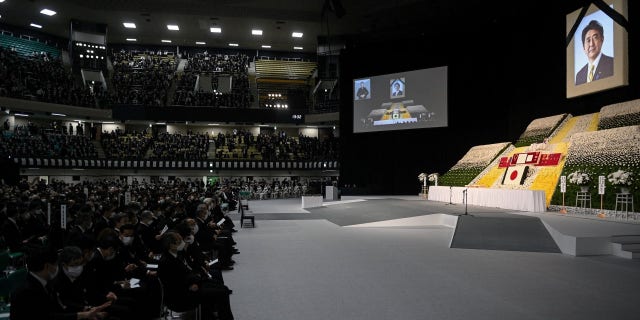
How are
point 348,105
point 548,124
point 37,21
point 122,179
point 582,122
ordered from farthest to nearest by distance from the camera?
point 122,179
point 37,21
point 348,105
point 548,124
point 582,122

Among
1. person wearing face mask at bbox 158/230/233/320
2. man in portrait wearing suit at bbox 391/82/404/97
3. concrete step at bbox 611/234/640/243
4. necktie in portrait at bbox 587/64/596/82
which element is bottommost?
concrete step at bbox 611/234/640/243

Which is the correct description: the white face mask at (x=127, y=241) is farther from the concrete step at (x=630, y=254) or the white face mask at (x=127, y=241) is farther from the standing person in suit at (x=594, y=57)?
the standing person in suit at (x=594, y=57)

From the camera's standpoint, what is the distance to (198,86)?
129 feet

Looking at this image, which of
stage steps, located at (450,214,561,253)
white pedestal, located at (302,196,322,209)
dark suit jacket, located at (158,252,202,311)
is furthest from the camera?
white pedestal, located at (302,196,322,209)

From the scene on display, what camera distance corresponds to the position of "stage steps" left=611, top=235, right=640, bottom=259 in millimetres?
9312

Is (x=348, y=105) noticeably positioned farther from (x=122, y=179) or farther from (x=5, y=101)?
(x=5, y=101)

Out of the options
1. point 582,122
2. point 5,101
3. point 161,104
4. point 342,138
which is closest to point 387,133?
point 342,138

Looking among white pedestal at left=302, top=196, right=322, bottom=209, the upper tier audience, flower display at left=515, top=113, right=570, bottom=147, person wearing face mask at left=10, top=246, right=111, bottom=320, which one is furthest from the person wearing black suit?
the upper tier audience

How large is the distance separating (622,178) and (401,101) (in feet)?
51.0

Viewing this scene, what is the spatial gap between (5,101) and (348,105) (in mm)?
20897

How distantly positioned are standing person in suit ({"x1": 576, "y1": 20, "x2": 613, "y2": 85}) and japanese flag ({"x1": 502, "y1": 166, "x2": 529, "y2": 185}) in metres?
3.92

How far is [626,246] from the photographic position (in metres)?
9.47

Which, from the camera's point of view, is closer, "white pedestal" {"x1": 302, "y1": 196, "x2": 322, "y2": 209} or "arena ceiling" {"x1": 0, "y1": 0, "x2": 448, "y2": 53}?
"white pedestal" {"x1": 302, "y1": 196, "x2": 322, "y2": 209}

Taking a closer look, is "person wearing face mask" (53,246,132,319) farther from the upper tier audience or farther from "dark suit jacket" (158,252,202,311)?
the upper tier audience
